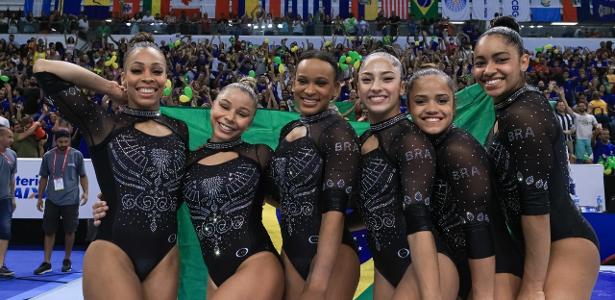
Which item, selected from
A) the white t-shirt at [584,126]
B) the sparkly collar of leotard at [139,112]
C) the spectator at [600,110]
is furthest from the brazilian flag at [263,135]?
the spectator at [600,110]

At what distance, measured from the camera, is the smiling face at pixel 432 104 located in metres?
2.57

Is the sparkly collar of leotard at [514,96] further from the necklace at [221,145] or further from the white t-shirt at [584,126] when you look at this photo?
the white t-shirt at [584,126]

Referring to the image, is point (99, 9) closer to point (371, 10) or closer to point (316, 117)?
point (371, 10)

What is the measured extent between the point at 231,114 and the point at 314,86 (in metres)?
0.43

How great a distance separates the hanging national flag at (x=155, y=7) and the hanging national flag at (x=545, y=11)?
484 inches

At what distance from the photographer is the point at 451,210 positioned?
2557 millimetres

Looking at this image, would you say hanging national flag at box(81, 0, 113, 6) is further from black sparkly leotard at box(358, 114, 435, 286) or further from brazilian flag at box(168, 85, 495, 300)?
black sparkly leotard at box(358, 114, 435, 286)

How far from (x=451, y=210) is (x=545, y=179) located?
396mm

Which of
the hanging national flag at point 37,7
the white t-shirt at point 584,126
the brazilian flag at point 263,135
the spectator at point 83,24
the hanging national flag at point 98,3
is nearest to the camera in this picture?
the brazilian flag at point 263,135

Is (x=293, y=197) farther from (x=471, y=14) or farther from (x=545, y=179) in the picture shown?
(x=471, y=14)

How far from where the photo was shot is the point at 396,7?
2061 cm

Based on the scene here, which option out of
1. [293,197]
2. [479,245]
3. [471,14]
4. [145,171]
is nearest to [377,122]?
[293,197]

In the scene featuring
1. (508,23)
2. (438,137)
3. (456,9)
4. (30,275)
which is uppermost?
(456,9)

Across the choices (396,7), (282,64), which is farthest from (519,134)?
(396,7)
